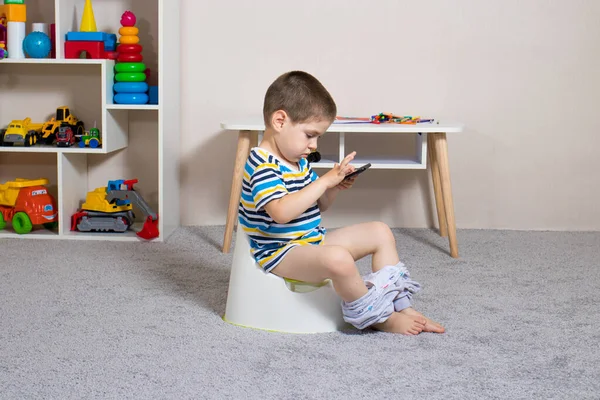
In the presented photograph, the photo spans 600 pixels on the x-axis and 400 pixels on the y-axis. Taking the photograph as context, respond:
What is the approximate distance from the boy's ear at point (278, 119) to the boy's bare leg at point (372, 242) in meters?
0.27

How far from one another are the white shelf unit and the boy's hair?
96 centimetres

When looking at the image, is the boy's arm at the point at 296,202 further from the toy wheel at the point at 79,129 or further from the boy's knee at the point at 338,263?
the toy wheel at the point at 79,129

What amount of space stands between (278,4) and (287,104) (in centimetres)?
117

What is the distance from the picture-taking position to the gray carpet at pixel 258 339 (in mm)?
1234

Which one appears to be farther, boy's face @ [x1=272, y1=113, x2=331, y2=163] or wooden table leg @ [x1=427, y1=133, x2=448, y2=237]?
wooden table leg @ [x1=427, y1=133, x2=448, y2=237]

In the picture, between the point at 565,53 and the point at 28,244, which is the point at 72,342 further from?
the point at 565,53

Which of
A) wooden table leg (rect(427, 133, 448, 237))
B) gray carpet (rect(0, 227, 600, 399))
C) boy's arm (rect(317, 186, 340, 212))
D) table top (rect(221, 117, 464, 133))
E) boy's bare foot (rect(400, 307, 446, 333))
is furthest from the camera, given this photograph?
wooden table leg (rect(427, 133, 448, 237))

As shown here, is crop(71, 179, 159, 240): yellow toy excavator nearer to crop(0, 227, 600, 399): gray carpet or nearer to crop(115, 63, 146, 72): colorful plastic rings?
crop(0, 227, 600, 399): gray carpet

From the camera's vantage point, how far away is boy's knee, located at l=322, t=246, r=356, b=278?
4.64 ft

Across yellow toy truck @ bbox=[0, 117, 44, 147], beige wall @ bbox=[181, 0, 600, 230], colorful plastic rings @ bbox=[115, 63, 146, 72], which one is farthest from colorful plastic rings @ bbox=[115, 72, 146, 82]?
yellow toy truck @ bbox=[0, 117, 44, 147]

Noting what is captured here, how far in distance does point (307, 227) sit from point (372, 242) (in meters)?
0.14

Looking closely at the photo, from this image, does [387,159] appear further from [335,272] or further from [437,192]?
[335,272]

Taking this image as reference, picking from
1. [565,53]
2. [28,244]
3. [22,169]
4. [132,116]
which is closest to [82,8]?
[132,116]

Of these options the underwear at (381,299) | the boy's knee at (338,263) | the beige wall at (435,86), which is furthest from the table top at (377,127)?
the boy's knee at (338,263)
